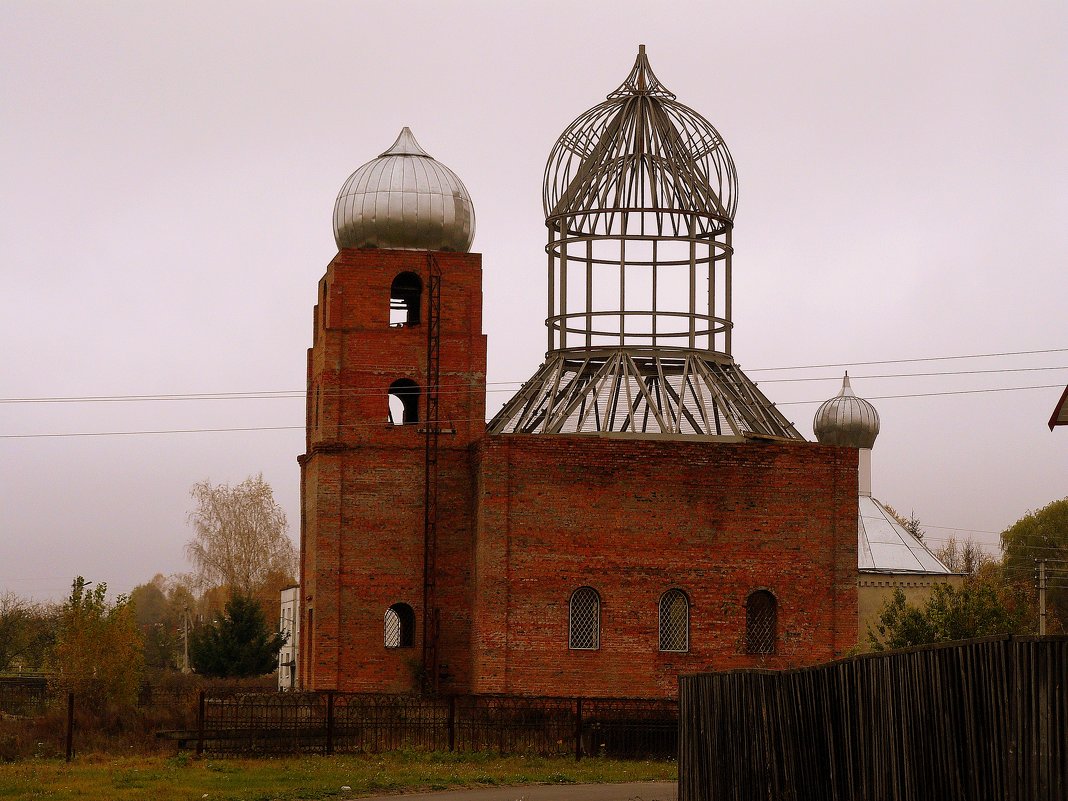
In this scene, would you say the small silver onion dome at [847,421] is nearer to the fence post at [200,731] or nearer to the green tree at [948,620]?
the green tree at [948,620]

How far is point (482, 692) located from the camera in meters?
29.4

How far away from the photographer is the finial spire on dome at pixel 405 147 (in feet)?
109

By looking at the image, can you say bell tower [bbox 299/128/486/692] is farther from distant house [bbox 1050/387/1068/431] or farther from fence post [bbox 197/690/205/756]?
distant house [bbox 1050/387/1068/431]

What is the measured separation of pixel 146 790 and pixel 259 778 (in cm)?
189

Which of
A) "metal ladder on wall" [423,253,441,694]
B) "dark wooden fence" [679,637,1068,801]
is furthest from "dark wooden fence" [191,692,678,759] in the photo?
"dark wooden fence" [679,637,1068,801]

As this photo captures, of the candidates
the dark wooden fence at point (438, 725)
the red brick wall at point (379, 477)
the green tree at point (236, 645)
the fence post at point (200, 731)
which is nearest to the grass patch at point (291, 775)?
the fence post at point (200, 731)

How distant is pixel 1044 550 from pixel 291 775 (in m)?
53.1

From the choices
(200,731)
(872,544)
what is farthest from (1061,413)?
(872,544)

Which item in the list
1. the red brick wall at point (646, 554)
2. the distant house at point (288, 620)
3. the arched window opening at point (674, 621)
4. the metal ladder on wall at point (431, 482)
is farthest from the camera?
the distant house at point (288, 620)

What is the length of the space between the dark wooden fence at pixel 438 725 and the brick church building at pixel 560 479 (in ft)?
5.50

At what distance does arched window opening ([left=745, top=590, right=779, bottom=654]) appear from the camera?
30.4m

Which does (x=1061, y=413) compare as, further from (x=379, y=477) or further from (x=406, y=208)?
(x=406, y=208)

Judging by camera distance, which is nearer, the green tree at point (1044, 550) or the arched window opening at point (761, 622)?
the arched window opening at point (761, 622)

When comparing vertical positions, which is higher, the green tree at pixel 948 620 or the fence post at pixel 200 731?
the green tree at pixel 948 620
